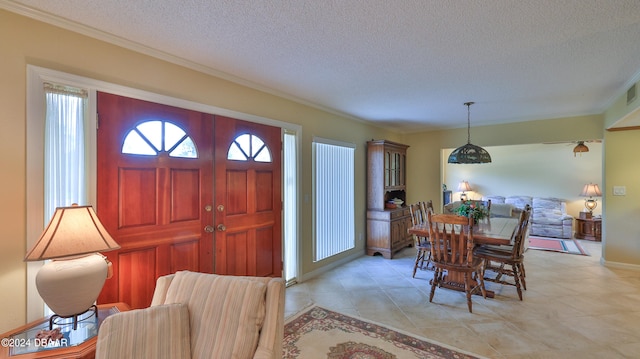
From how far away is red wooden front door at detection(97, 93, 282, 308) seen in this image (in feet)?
6.91

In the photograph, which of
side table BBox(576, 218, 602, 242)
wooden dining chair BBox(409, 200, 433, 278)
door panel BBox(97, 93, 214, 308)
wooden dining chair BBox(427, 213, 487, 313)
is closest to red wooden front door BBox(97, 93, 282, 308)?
door panel BBox(97, 93, 214, 308)

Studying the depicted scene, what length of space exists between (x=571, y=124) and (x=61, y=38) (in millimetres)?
6528

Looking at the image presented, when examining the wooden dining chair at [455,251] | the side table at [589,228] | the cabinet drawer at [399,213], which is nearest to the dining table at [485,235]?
the wooden dining chair at [455,251]

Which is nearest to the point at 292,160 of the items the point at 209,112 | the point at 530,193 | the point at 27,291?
the point at 209,112

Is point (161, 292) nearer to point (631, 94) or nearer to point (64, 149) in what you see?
point (64, 149)

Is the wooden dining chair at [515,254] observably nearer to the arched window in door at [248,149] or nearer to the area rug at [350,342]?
the area rug at [350,342]

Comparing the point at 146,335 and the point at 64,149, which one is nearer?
the point at 146,335

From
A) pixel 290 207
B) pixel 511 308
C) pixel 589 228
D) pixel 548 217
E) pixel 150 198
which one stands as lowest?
pixel 511 308

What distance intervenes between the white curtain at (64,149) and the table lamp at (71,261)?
38 cm

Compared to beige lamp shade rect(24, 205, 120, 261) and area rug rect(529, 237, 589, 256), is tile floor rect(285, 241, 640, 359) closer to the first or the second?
area rug rect(529, 237, 589, 256)

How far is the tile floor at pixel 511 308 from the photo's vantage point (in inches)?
93.6

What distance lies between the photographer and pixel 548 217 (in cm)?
669

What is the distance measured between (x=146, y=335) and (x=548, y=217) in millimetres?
8214

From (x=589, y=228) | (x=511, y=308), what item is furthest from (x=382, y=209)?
(x=589, y=228)
